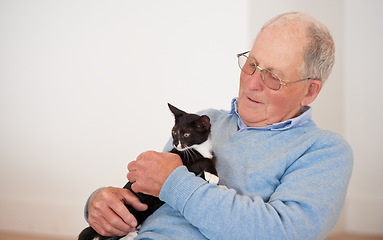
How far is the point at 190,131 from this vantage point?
1438mm

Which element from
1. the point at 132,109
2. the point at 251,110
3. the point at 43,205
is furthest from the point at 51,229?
the point at 251,110

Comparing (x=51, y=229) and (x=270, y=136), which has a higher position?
(x=270, y=136)

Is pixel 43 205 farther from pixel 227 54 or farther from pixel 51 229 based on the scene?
pixel 227 54

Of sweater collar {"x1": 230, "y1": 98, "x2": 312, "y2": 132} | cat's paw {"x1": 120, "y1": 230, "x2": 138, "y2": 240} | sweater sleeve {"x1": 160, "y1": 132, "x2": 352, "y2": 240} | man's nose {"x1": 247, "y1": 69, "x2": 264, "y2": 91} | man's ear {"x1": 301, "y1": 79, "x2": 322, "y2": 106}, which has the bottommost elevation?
cat's paw {"x1": 120, "y1": 230, "x2": 138, "y2": 240}

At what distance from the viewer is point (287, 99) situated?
1.49m

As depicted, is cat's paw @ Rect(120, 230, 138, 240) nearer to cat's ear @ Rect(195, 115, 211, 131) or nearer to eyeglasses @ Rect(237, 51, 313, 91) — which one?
cat's ear @ Rect(195, 115, 211, 131)

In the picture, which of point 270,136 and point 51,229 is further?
point 51,229

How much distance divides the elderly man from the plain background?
1204mm

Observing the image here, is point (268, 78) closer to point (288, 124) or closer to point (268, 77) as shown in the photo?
point (268, 77)

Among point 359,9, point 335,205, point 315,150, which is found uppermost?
point 359,9

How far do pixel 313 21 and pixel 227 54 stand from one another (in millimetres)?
1316

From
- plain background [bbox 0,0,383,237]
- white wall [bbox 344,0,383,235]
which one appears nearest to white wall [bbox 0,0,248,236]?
plain background [bbox 0,0,383,237]

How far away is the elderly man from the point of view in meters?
1.12

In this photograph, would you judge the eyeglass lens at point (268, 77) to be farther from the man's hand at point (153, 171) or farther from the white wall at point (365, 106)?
the white wall at point (365, 106)
